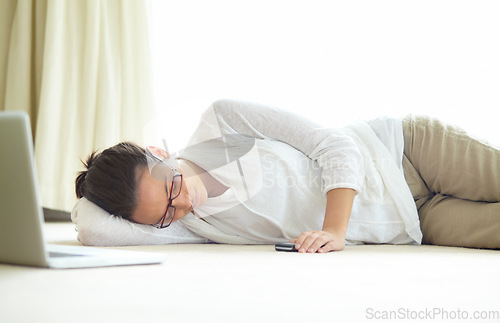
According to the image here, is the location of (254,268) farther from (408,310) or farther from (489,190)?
(489,190)

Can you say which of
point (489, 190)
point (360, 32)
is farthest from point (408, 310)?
point (360, 32)

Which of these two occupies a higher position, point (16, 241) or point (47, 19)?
point (47, 19)

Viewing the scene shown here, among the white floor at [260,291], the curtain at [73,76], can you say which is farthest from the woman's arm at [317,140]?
the curtain at [73,76]

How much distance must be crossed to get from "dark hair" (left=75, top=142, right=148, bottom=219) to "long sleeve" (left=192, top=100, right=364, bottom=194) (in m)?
0.25

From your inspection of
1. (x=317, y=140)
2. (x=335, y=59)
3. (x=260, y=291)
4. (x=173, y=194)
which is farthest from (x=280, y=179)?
(x=335, y=59)

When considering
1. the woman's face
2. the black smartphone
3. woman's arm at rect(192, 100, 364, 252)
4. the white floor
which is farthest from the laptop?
woman's arm at rect(192, 100, 364, 252)

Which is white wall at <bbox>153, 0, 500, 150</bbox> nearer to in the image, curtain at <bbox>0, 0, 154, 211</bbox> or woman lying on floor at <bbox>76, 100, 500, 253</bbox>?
curtain at <bbox>0, 0, 154, 211</bbox>

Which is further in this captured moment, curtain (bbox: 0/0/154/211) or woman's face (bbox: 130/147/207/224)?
curtain (bbox: 0/0/154/211)

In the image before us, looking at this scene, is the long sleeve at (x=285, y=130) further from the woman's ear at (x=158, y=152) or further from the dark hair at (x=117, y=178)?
the dark hair at (x=117, y=178)

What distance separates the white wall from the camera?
241 centimetres

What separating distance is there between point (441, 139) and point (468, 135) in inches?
3.0

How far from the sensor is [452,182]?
5.01ft

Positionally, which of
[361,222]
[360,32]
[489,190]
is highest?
[360,32]

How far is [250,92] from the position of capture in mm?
2762
